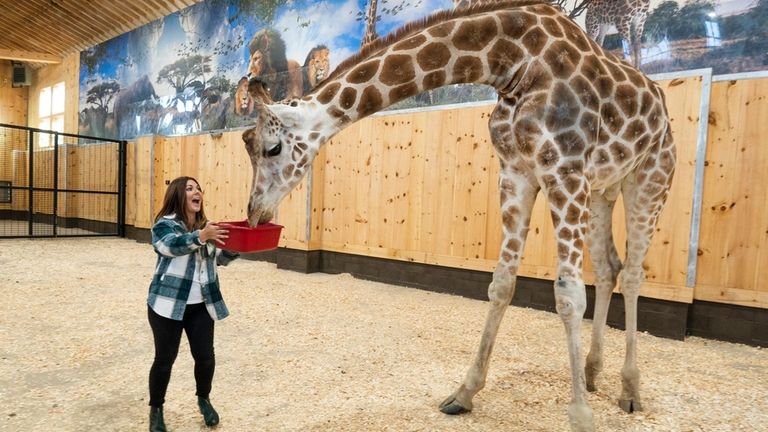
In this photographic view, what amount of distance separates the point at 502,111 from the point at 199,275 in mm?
1599

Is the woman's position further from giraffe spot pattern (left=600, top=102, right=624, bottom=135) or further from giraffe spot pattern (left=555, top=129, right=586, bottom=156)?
giraffe spot pattern (left=600, top=102, right=624, bottom=135)

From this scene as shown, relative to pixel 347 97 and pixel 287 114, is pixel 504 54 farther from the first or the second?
pixel 287 114

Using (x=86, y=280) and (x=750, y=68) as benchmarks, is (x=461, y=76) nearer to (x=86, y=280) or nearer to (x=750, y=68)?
(x=750, y=68)

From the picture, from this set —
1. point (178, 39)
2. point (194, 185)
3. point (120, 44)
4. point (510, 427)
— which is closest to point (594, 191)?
point (510, 427)

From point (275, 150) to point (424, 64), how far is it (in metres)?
0.73

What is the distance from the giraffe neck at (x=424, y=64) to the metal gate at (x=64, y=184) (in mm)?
9117

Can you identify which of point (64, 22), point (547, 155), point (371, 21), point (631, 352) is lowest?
point (631, 352)

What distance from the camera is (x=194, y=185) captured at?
206cm

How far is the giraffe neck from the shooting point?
1834 mm

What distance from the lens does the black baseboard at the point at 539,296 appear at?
3768 millimetres

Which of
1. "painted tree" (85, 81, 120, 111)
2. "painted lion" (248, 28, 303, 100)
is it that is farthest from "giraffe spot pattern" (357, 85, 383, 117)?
"painted tree" (85, 81, 120, 111)

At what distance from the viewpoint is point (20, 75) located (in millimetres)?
13398

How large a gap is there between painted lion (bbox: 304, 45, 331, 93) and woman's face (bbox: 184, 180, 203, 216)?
16.7 feet

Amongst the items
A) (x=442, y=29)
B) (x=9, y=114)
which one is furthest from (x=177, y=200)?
(x=9, y=114)
